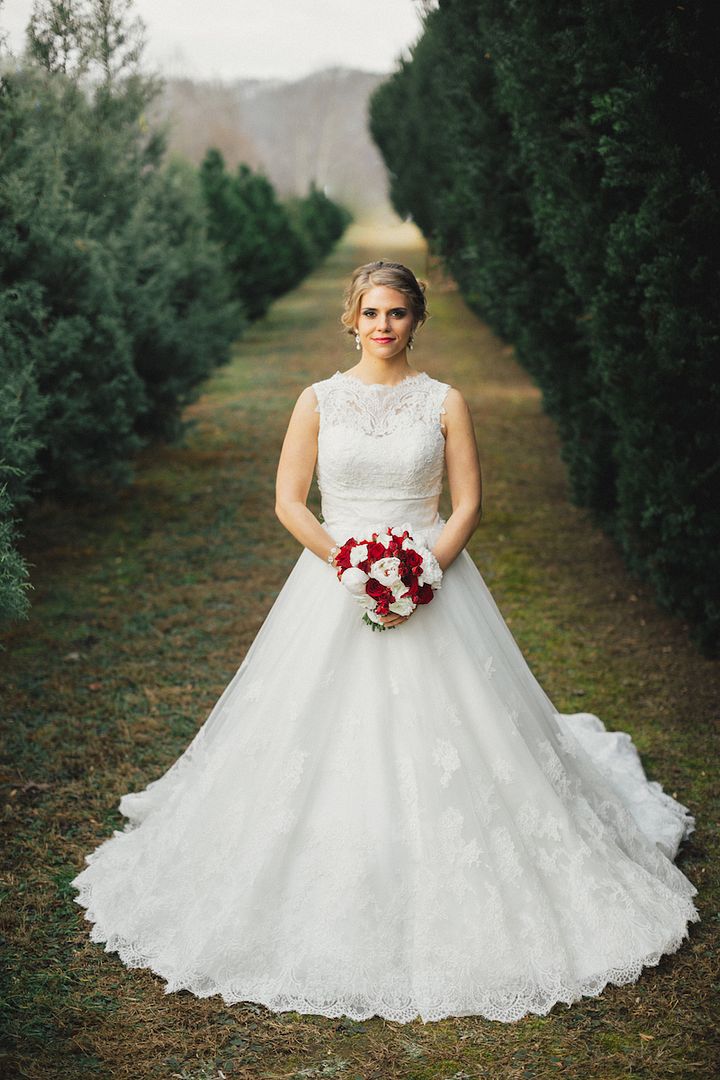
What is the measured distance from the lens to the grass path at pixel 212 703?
123 inches

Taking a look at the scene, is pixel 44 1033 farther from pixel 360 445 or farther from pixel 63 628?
pixel 63 628

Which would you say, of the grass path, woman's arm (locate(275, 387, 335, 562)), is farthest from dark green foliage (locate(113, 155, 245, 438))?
woman's arm (locate(275, 387, 335, 562))

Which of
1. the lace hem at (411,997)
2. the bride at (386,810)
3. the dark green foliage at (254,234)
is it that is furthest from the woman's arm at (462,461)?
the dark green foliage at (254,234)

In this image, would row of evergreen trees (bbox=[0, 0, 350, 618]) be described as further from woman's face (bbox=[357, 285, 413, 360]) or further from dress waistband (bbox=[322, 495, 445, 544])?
woman's face (bbox=[357, 285, 413, 360])

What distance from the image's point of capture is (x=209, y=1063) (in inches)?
121

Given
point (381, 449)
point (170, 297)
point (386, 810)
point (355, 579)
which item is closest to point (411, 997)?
point (386, 810)

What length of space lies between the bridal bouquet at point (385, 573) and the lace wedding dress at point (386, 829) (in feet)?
0.64

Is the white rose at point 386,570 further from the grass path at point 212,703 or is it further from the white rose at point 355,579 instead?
the grass path at point 212,703

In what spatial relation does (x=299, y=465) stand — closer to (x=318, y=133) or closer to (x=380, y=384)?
(x=380, y=384)

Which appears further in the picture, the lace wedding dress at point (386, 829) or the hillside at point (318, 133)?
the hillside at point (318, 133)

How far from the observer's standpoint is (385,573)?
341cm

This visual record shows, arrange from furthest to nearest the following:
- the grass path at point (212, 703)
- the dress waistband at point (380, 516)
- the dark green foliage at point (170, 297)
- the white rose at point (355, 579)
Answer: the dark green foliage at point (170, 297) → the dress waistband at point (380, 516) → the white rose at point (355, 579) → the grass path at point (212, 703)

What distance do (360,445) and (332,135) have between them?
77485 millimetres

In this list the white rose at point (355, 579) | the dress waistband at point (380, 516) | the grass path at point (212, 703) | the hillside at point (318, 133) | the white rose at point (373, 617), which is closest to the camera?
the grass path at point (212, 703)
